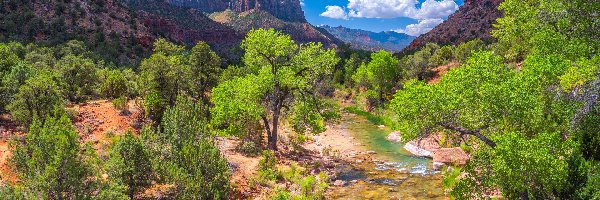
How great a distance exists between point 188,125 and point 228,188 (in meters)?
3.40

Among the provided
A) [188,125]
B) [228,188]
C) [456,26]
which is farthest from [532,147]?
[456,26]

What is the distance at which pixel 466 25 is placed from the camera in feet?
495

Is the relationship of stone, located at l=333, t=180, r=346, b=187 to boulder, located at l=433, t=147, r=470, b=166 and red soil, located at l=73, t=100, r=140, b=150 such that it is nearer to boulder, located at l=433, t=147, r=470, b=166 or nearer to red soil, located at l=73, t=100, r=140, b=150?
boulder, located at l=433, t=147, r=470, b=166

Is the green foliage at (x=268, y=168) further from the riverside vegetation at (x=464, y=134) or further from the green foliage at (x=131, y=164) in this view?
the green foliage at (x=131, y=164)

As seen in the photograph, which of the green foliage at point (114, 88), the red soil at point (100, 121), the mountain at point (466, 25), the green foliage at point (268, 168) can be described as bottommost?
the green foliage at point (268, 168)

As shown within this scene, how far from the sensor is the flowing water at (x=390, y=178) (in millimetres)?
23328

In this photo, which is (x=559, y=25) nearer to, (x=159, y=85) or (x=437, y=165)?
(x=437, y=165)

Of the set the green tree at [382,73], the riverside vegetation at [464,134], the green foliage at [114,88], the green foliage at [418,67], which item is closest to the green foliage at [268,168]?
the riverside vegetation at [464,134]

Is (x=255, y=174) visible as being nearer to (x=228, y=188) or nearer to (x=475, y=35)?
(x=228, y=188)

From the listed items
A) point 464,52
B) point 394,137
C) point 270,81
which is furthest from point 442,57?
point 270,81

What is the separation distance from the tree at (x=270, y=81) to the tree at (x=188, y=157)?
24.8 ft

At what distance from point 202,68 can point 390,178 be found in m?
21.2

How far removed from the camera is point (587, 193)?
1266 centimetres

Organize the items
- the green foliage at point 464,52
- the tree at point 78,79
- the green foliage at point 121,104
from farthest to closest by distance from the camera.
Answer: the green foliage at point 464,52, the tree at point 78,79, the green foliage at point 121,104
